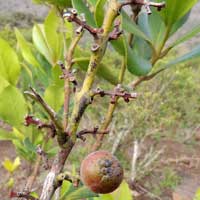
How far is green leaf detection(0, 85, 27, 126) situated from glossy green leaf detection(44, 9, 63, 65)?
0.07 meters

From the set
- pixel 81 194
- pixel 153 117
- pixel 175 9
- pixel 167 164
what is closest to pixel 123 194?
pixel 81 194

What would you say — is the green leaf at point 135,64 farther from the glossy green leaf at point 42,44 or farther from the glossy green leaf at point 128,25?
the glossy green leaf at point 42,44

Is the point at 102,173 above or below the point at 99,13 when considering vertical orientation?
below

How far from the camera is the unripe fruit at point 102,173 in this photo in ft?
1.13

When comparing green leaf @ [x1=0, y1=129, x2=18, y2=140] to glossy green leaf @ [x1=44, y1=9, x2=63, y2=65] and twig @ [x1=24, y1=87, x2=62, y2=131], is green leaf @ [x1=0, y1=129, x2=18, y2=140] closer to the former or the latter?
glossy green leaf @ [x1=44, y1=9, x2=63, y2=65]

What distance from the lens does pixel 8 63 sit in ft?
1.85

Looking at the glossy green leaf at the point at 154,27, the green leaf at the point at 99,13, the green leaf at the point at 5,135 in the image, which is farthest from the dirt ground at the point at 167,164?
the green leaf at the point at 99,13

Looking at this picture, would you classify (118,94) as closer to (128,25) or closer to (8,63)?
(128,25)

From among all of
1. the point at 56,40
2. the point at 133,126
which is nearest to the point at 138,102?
the point at 133,126

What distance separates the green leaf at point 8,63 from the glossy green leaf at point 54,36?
0.05 meters

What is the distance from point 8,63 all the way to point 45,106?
0.88 feet

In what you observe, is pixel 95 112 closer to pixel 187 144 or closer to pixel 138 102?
pixel 138 102

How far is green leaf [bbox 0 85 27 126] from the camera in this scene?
0.53m

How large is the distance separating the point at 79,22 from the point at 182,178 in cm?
265
